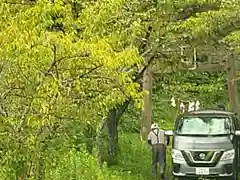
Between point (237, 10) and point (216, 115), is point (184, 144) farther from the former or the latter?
point (237, 10)

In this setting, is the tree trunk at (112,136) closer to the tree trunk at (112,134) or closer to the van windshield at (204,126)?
the tree trunk at (112,134)

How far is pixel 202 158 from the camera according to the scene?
687 inches

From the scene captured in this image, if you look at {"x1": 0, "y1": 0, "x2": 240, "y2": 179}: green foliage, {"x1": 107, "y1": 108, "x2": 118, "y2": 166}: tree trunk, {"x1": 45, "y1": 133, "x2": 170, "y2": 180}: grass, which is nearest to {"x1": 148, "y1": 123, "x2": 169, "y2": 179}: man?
{"x1": 45, "y1": 133, "x2": 170, "y2": 180}: grass

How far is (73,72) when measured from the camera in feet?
29.5

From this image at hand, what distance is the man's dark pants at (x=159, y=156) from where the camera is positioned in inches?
707

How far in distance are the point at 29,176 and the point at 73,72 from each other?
1.43 metres

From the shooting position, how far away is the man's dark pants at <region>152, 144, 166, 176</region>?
707 inches

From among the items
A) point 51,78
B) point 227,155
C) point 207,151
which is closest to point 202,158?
point 207,151

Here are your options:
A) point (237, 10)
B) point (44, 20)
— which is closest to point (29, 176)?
point (44, 20)

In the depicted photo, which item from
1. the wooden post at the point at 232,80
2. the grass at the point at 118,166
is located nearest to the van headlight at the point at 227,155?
the grass at the point at 118,166

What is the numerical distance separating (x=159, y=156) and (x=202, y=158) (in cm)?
111

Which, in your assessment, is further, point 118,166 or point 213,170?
point 118,166

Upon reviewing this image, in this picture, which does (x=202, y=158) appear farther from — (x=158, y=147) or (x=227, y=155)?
(x=158, y=147)

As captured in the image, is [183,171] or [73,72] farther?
[183,171]
